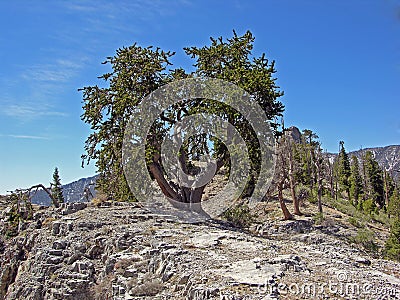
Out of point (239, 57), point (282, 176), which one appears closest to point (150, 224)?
point (239, 57)

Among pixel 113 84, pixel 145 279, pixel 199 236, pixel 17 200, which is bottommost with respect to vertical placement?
pixel 145 279

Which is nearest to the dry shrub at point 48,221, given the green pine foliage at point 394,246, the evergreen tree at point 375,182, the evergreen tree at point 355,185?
the green pine foliage at point 394,246

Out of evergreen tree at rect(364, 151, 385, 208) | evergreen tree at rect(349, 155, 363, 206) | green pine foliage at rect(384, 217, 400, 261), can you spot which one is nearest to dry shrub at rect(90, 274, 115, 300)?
green pine foliage at rect(384, 217, 400, 261)

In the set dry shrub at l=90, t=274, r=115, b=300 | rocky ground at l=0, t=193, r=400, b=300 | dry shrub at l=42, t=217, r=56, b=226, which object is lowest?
dry shrub at l=90, t=274, r=115, b=300

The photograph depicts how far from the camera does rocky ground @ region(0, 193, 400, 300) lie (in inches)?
341

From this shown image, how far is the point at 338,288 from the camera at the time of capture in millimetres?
8602

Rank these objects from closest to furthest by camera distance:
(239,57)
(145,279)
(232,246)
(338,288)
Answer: (338,288) → (145,279) → (232,246) → (239,57)

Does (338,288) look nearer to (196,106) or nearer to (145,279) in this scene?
(145,279)

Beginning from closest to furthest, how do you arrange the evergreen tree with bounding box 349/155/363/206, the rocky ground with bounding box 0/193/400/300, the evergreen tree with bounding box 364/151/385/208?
1. the rocky ground with bounding box 0/193/400/300
2. the evergreen tree with bounding box 349/155/363/206
3. the evergreen tree with bounding box 364/151/385/208

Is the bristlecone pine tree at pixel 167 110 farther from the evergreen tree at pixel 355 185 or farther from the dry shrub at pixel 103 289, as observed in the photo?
the evergreen tree at pixel 355 185

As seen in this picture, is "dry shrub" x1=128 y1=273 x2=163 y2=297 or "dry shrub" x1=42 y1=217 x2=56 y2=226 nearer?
"dry shrub" x1=128 y1=273 x2=163 y2=297

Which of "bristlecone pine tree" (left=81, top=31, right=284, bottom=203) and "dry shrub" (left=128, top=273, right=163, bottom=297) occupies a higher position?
"bristlecone pine tree" (left=81, top=31, right=284, bottom=203)

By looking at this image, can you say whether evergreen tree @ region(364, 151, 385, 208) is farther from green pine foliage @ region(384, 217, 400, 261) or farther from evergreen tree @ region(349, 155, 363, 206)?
green pine foliage @ region(384, 217, 400, 261)

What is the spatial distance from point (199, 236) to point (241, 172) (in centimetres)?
618
